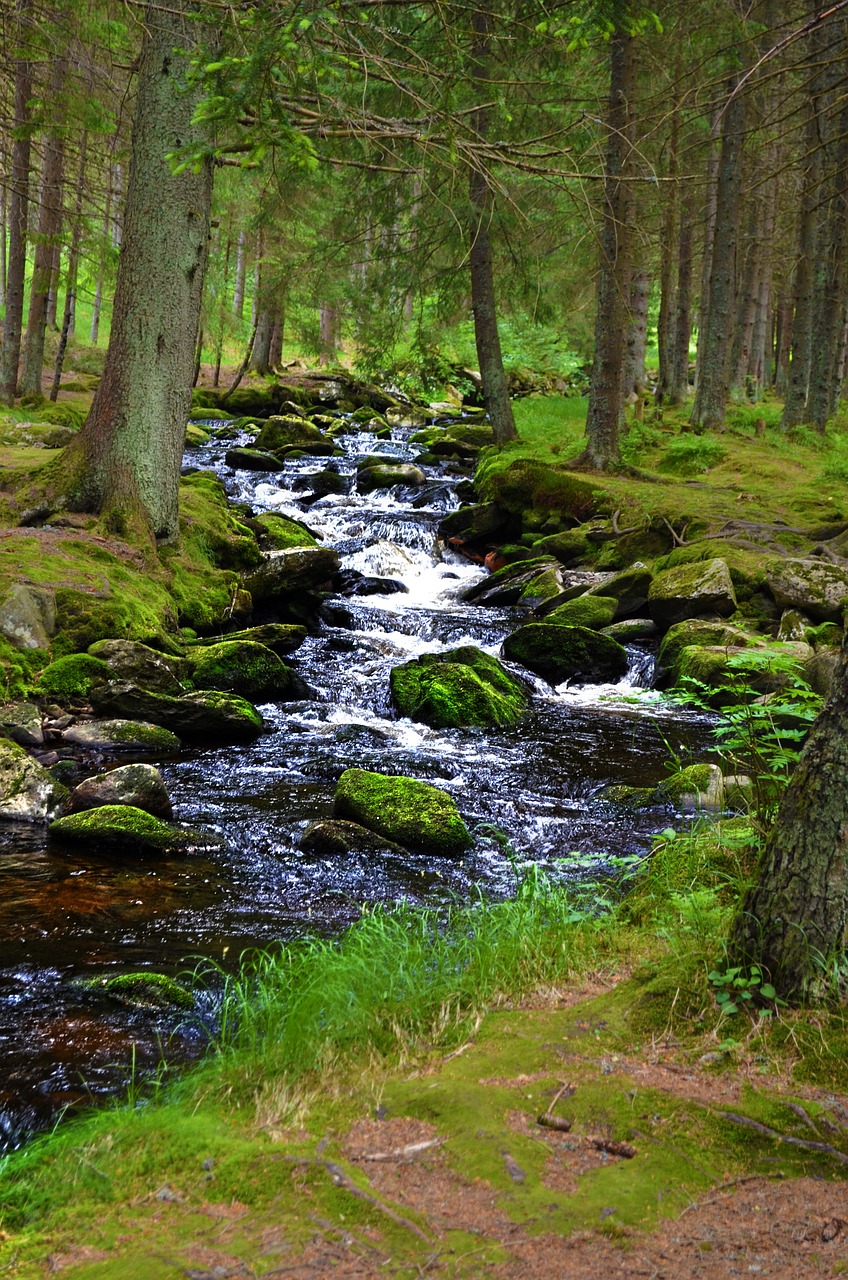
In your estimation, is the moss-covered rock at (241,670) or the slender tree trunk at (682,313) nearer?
the moss-covered rock at (241,670)

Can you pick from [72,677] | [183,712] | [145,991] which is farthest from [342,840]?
[72,677]

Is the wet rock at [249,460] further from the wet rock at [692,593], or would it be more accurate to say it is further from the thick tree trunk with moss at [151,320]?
the wet rock at [692,593]

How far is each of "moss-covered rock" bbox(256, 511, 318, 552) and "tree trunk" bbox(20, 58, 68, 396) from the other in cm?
627

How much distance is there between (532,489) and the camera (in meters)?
16.0

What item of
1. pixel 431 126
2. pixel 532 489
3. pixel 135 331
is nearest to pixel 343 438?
pixel 532 489

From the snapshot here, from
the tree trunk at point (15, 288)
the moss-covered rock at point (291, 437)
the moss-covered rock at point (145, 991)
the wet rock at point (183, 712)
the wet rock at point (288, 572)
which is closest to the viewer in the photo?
the moss-covered rock at point (145, 991)

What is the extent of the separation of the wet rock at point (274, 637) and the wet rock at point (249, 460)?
930 cm

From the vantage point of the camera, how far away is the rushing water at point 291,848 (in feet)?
13.1

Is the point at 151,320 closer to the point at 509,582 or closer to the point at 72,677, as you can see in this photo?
the point at 72,677

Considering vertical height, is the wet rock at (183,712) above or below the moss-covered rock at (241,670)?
below

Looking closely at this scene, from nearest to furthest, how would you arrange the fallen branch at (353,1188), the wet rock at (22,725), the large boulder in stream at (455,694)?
the fallen branch at (353,1188)
the wet rock at (22,725)
the large boulder in stream at (455,694)

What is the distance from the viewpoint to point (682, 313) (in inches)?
951

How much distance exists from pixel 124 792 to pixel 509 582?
868 centimetres

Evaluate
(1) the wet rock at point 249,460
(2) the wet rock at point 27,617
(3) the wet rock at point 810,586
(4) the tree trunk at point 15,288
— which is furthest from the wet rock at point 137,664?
(4) the tree trunk at point 15,288
